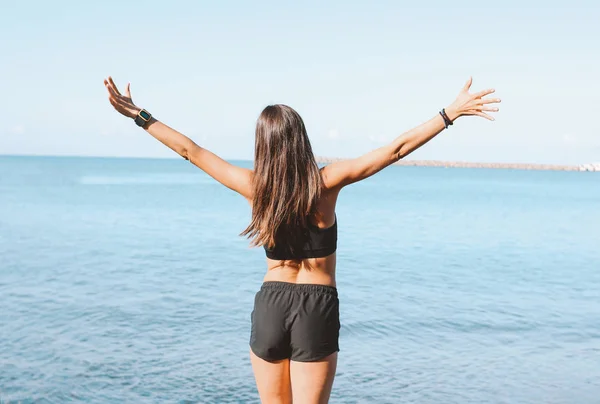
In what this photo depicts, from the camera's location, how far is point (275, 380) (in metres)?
3.33

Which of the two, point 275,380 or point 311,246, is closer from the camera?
point 311,246

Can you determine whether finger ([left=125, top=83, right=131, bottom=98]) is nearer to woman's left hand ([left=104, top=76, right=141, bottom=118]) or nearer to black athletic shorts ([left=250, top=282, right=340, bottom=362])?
woman's left hand ([left=104, top=76, right=141, bottom=118])

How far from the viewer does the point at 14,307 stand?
40.1 feet

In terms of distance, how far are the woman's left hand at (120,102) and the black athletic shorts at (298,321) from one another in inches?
48.4

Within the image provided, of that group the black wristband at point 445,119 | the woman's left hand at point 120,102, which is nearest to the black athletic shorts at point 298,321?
the black wristband at point 445,119

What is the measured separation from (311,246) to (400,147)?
66 cm

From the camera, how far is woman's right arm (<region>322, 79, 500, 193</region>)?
3141mm

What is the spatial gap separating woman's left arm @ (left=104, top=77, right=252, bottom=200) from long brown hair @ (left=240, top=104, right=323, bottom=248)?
12cm

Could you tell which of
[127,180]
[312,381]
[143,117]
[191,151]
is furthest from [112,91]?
[127,180]

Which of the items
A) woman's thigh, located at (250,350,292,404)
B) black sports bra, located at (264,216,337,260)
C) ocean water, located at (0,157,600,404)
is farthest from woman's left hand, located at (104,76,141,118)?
ocean water, located at (0,157,600,404)

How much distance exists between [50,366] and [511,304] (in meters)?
9.56

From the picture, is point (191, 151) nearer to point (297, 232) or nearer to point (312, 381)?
point (297, 232)

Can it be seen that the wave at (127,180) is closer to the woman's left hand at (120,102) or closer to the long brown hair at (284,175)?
the woman's left hand at (120,102)

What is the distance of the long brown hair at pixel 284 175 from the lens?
3.14 meters
